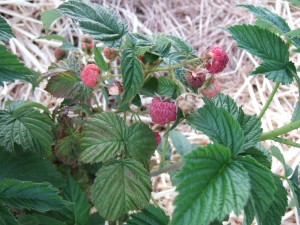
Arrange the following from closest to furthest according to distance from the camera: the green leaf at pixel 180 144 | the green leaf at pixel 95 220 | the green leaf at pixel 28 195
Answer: the green leaf at pixel 28 195 → the green leaf at pixel 95 220 → the green leaf at pixel 180 144

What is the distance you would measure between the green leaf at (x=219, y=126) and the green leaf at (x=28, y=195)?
0.69 feet

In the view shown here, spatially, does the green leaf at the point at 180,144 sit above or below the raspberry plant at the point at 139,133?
below

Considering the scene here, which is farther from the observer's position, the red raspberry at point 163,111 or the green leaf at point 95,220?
the green leaf at point 95,220

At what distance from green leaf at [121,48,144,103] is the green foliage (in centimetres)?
17

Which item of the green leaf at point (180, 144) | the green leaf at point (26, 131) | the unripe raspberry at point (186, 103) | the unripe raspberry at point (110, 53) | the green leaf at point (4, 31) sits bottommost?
the green leaf at point (180, 144)

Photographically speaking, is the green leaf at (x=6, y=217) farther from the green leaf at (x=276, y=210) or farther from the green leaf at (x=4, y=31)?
the green leaf at (x=276, y=210)

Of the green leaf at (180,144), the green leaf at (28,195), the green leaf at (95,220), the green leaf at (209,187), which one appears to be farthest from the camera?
the green leaf at (180,144)

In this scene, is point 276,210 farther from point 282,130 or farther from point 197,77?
point 197,77

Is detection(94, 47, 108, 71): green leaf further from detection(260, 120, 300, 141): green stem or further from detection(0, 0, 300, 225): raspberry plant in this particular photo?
detection(260, 120, 300, 141): green stem

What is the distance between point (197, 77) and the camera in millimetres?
717

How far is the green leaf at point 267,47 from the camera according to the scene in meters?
0.72

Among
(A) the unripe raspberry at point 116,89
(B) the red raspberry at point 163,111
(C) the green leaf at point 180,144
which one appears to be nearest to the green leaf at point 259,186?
(B) the red raspberry at point 163,111

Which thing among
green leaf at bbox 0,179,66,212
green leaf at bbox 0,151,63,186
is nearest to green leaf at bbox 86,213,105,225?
green leaf at bbox 0,151,63,186

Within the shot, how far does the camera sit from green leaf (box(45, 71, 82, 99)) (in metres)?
0.86
